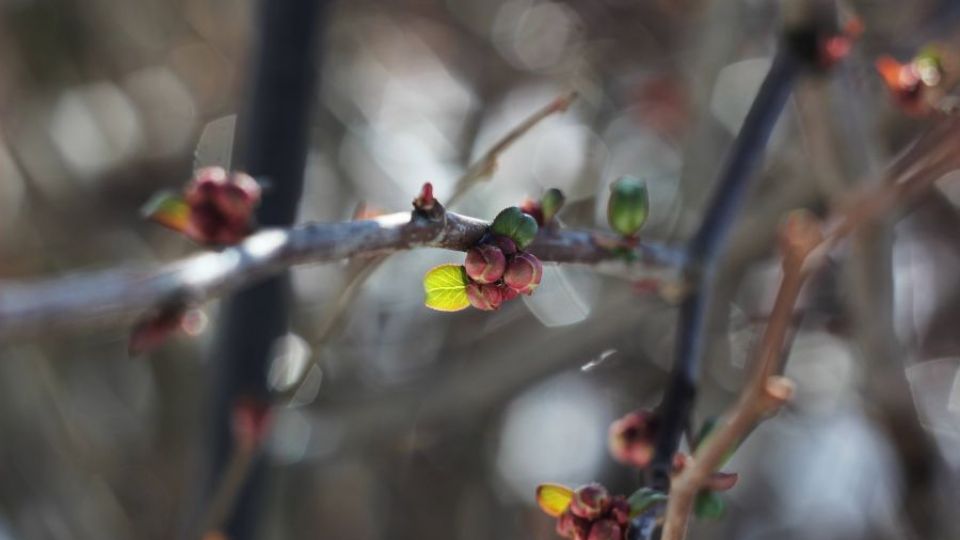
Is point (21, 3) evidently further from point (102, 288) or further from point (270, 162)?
point (102, 288)

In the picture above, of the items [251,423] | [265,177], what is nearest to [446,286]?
[251,423]

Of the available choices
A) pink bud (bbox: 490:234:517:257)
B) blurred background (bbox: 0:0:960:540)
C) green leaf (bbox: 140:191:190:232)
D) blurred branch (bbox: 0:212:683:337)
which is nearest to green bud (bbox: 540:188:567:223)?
blurred branch (bbox: 0:212:683:337)

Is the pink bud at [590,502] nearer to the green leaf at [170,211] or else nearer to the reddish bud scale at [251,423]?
the green leaf at [170,211]

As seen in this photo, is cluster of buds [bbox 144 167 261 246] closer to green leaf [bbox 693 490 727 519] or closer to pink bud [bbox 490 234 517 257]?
pink bud [bbox 490 234 517 257]

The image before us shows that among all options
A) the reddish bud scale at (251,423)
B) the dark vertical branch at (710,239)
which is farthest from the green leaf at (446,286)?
the reddish bud scale at (251,423)

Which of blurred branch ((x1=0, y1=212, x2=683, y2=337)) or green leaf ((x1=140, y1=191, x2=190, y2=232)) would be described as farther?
green leaf ((x1=140, y1=191, x2=190, y2=232))

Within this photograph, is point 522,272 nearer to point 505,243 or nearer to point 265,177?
point 505,243

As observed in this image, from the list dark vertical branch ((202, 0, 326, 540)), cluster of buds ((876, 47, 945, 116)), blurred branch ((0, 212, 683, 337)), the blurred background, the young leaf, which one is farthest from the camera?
the blurred background
